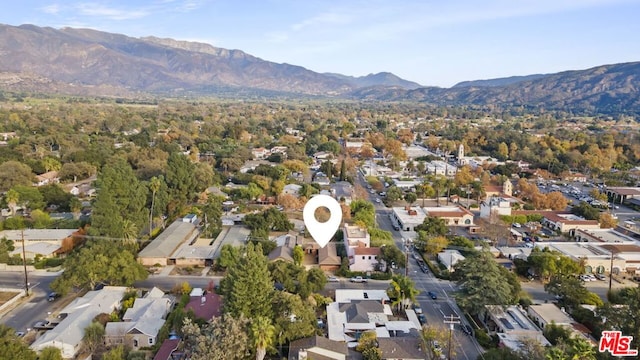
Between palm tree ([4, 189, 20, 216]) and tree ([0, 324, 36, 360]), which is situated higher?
palm tree ([4, 189, 20, 216])

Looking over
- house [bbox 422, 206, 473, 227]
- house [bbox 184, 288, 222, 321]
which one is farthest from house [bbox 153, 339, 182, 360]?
house [bbox 422, 206, 473, 227]

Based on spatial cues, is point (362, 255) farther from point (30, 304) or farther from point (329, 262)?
point (30, 304)

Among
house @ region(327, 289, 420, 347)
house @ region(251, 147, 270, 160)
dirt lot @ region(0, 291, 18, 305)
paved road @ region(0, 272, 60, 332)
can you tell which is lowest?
paved road @ region(0, 272, 60, 332)

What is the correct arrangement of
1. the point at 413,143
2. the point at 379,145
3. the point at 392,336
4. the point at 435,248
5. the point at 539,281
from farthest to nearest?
the point at 413,143
the point at 379,145
the point at 435,248
the point at 539,281
the point at 392,336

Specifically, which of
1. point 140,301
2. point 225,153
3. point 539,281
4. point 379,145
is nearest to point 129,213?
point 140,301

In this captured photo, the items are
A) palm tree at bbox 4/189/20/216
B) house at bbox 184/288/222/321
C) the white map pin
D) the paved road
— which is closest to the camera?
house at bbox 184/288/222/321

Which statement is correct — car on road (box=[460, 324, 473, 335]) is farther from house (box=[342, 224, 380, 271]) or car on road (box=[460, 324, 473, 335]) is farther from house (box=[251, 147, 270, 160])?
house (box=[251, 147, 270, 160])

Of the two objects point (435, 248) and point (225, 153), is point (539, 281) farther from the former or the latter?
point (225, 153)
